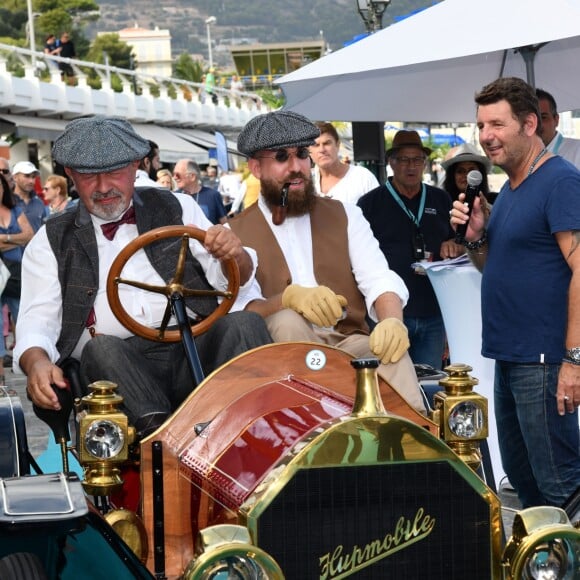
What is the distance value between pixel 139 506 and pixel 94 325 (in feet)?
3.77

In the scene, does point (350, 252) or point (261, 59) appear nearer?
point (350, 252)

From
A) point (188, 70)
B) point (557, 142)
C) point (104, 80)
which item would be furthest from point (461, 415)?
point (188, 70)

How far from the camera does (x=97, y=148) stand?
4.68 metres

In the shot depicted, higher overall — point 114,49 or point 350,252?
point 114,49

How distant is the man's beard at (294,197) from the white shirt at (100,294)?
296mm

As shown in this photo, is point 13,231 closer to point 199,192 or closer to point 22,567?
point 199,192

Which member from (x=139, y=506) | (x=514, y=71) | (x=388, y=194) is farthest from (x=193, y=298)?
(x=514, y=71)

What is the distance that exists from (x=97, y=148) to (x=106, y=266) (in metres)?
0.46

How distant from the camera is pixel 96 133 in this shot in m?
4.71

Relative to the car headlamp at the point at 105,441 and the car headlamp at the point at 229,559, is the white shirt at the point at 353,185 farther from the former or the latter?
the car headlamp at the point at 229,559

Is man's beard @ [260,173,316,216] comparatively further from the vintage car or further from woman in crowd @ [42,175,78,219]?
woman in crowd @ [42,175,78,219]

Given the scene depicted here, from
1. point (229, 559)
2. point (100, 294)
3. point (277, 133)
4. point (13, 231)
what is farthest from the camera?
point (13, 231)

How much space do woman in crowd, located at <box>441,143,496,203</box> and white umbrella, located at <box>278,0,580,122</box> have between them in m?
0.50

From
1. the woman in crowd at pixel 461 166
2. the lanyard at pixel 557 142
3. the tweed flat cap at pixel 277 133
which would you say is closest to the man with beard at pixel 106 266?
the tweed flat cap at pixel 277 133
